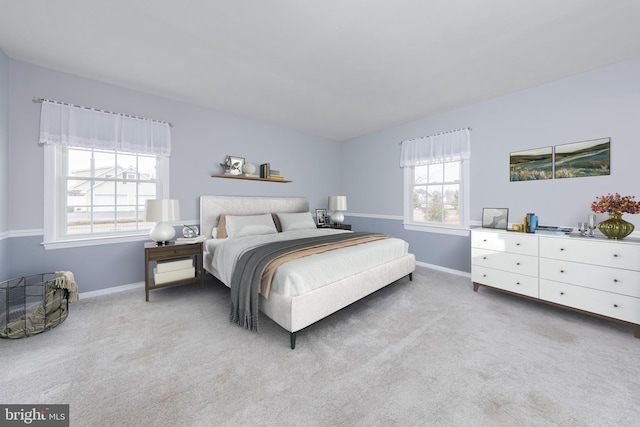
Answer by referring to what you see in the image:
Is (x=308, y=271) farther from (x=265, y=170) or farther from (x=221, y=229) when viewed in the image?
(x=265, y=170)

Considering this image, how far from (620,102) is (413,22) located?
101 inches

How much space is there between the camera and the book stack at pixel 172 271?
2891 millimetres

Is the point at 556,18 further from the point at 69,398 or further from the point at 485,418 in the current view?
the point at 69,398

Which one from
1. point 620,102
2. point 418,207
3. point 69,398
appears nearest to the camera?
point 69,398

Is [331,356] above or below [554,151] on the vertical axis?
below

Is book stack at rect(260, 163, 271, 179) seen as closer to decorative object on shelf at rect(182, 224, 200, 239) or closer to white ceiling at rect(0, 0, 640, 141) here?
white ceiling at rect(0, 0, 640, 141)

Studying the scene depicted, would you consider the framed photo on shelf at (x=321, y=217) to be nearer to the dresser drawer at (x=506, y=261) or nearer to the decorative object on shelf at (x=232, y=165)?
the decorative object on shelf at (x=232, y=165)

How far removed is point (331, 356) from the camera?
Answer: 185cm

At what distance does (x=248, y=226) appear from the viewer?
3613 mm

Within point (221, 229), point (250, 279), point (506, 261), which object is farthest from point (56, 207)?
point (506, 261)

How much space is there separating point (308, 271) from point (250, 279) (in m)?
0.55

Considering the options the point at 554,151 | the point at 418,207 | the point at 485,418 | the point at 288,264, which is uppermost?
the point at 554,151

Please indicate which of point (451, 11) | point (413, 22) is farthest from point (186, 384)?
point (451, 11)

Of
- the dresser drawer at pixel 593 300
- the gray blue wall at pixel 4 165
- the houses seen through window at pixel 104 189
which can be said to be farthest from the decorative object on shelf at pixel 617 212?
the gray blue wall at pixel 4 165
